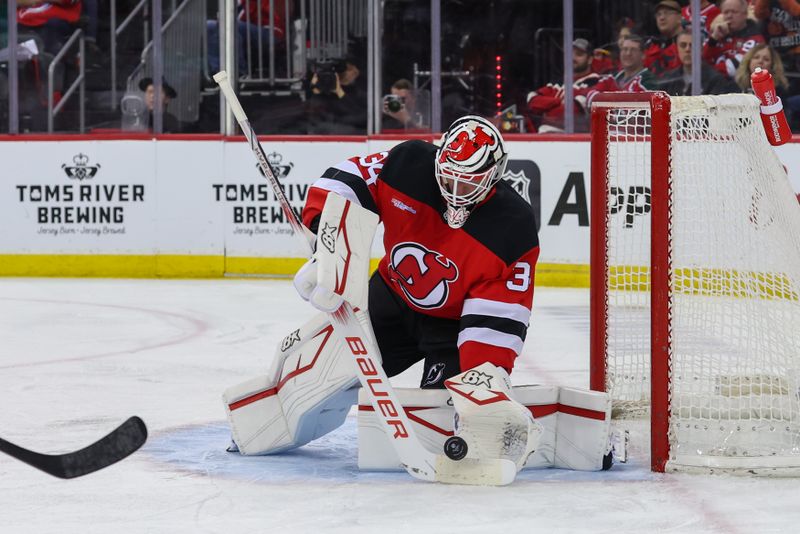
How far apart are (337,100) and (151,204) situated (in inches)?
45.2

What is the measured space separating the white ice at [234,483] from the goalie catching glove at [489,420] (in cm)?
8

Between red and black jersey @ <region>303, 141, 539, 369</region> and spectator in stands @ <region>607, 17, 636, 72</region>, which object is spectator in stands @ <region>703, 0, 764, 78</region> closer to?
spectator in stands @ <region>607, 17, 636, 72</region>

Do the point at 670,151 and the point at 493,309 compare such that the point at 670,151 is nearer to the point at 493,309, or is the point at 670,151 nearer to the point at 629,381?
the point at 493,309

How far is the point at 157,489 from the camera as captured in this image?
8.96 ft

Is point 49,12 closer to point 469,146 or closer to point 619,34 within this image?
point 619,34

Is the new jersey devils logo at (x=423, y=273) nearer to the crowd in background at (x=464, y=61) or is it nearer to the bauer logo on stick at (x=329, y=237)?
the bauer logo on stick at (x=329, y=237)

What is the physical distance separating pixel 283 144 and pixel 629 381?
3996mm

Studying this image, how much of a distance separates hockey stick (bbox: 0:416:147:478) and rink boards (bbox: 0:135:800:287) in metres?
4.65

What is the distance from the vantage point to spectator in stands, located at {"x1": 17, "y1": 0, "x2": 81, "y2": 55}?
7.38 m

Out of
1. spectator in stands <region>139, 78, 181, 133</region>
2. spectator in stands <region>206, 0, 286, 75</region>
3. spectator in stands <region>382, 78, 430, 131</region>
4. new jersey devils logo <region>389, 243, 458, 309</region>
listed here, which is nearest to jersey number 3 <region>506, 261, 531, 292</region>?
new jersey devils logo <region>389, 243, 458, 309</region>

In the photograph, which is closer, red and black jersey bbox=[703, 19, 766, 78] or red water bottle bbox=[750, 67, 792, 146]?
red water bottle bbox=[750, 67, 792, 146]

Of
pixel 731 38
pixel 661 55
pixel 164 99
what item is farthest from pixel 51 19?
pixel 731 38

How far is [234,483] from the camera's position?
2.77 meters

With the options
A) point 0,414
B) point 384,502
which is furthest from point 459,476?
point 0,414
